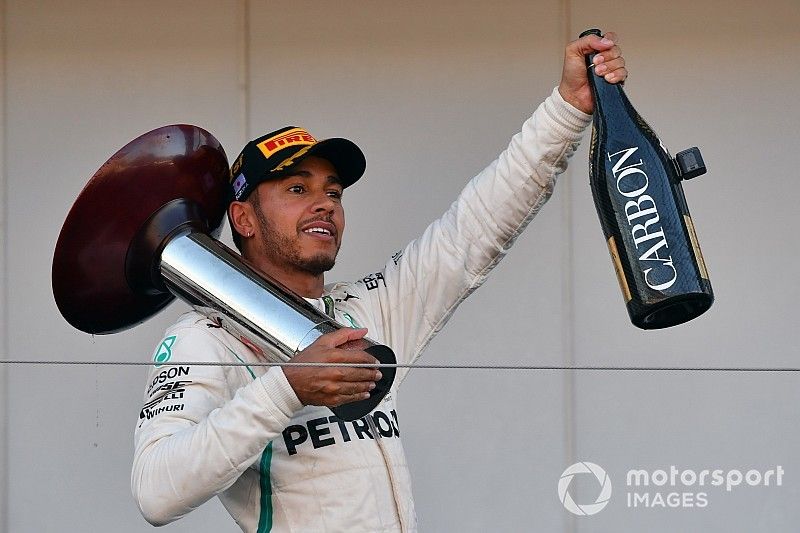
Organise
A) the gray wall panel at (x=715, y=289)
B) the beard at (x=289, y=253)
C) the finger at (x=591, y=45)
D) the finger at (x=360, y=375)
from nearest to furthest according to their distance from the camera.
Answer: the finger at (x=360, y=375)
the finger at (x=591, y=45)
the beard at (x=289, y=253)
the gray wall panel at (x=715, y=289)

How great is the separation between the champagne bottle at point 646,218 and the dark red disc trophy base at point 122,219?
1.44 feet

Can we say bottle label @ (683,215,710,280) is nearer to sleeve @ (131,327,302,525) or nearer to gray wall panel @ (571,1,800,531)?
sleeve @ (131,327,302,525)

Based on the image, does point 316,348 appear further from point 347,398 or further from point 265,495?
point 265,495

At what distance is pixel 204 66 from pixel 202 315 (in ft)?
2.87

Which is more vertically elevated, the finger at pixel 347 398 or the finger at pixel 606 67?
the finger at pixel 606 67

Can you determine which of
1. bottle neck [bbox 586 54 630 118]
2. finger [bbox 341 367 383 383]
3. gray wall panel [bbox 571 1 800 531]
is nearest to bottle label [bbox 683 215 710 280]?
bottle neck [bbox 586 54 630 118]

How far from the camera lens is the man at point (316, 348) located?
1.40 meters

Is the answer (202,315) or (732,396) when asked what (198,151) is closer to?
(202,315)

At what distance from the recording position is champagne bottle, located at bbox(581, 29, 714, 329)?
4.57 ft

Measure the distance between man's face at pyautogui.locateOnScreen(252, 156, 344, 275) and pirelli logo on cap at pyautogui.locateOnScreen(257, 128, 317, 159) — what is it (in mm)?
21

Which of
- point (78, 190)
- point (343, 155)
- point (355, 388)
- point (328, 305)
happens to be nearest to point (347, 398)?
point (355, 388)

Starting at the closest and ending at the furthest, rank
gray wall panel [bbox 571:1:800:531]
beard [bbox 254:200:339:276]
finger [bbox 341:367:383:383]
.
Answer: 1. finger [bbox 341:367:383:383]
2. beard [bbox 254:200:339:276]
3. gray wall panel [bbox 571:1:800:531]

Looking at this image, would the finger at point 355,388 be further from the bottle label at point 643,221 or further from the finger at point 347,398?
the bottle label at point 643,221

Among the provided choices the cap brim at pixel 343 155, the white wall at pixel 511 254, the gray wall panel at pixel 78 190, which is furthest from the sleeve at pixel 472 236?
the gray wall panel at pixel 78 190
